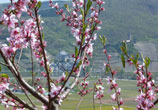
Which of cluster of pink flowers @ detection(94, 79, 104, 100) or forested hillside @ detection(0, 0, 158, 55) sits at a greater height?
forested hillside @ detection(0, 0, 158, 55)

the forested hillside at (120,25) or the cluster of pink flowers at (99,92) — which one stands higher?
the forested hillside at (120,25)

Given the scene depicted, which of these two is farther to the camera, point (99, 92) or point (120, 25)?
point (120, 25)

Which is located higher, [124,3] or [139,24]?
[124,3]

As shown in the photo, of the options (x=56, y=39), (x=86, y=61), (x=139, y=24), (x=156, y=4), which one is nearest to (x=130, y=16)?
(x=139, y=24)

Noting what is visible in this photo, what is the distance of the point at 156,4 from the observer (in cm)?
19325

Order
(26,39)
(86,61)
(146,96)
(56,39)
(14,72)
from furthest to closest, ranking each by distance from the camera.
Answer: (56,39), (86,61), (146,96), (26,39), (14,72)

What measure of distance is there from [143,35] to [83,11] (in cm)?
15021

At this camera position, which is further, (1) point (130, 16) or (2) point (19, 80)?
(1) point (130, 16)

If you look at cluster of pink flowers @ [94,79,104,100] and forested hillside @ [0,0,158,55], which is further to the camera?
forested hillside @ [0,0,158,55]

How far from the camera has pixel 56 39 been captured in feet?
478

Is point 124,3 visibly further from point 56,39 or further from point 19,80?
point 19,80

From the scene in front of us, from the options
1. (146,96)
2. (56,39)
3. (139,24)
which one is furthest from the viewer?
(139,24)

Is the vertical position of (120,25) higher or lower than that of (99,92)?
higher

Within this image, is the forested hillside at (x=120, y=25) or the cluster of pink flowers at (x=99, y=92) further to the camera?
the forested hillside at (x=120, y=25)
